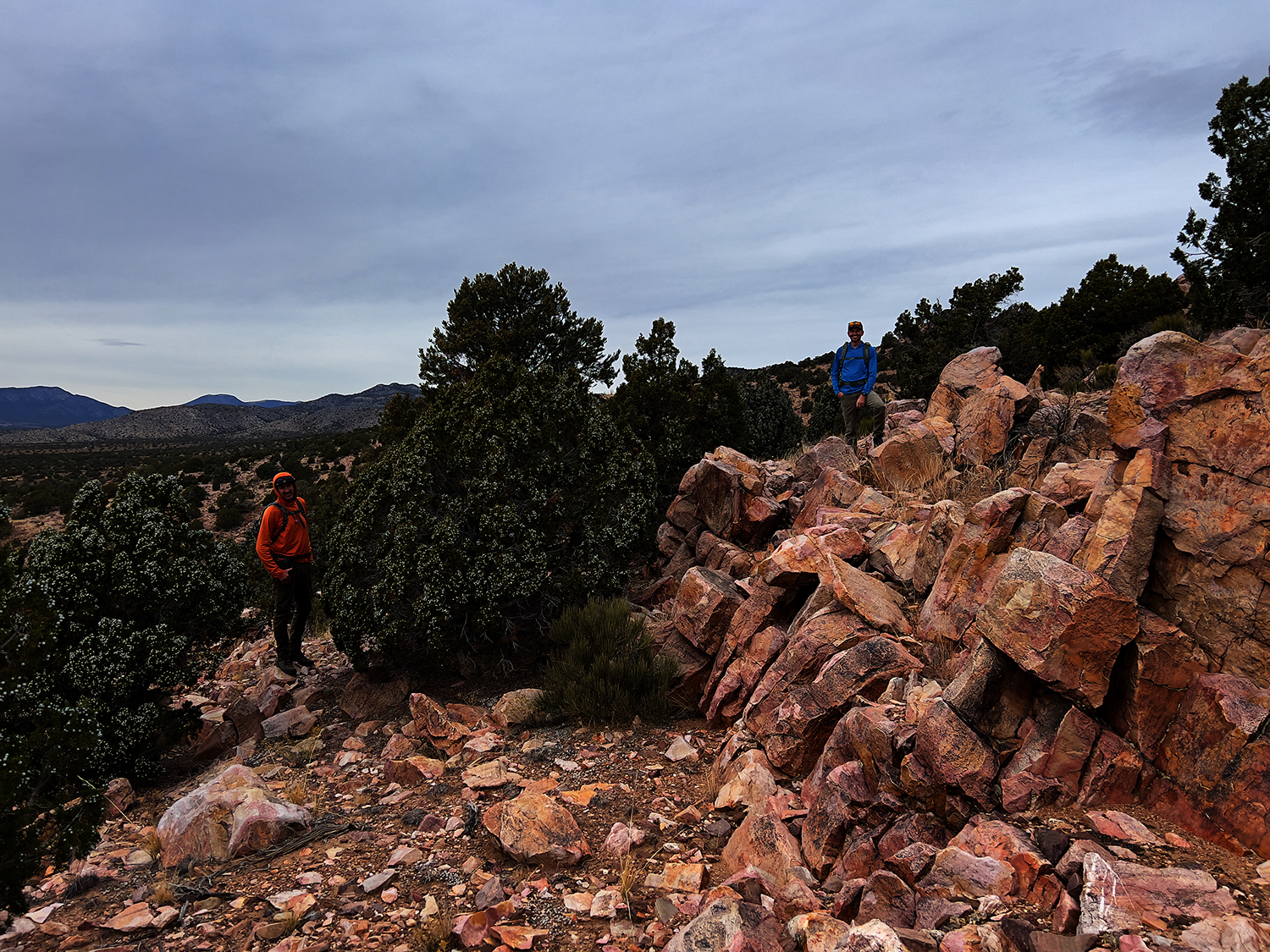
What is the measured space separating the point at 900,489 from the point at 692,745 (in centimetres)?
471

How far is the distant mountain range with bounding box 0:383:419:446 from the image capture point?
9638 cm

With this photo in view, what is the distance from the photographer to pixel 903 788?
14.9 feet

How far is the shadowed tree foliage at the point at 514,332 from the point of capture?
22344mm

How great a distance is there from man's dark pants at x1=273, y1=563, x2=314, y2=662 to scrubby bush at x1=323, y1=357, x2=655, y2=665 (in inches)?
23.0

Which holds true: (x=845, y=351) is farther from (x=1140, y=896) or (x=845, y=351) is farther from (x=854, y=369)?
(x=1140, y=896)

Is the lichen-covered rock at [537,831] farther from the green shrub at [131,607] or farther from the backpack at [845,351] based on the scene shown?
the backpack at [845,351]

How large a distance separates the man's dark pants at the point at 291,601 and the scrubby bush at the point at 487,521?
1.91 feet

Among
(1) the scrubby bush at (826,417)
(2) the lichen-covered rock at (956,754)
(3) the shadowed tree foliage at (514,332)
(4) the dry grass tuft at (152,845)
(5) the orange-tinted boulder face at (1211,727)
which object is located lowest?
(4) the dry grass tuft at (152,845)

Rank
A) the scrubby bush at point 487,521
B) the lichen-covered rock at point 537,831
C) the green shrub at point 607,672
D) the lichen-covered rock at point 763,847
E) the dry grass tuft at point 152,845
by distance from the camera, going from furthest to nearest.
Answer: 1. the scrubby bush at point 487,521
2. the green shrub at point 607,672
3. the dry grass tuft at point 152,845
4. the lichen-covered rock at point 537,831
5. the lichen-covered rock at point 763,847

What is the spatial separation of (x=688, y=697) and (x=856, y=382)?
8.32m

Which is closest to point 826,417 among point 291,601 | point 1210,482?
point 291,601

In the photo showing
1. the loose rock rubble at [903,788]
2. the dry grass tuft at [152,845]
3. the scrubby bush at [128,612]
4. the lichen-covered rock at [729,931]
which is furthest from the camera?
the scrubby bush at [128,612]

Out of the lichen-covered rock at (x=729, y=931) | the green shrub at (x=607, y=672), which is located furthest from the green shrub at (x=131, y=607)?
the lichen-covered rock at (x=729, y=931)

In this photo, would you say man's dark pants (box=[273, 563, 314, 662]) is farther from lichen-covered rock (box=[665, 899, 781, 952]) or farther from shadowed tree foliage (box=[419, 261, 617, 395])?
shadowed tree foliage (box=[419, 261, 617, 395])
